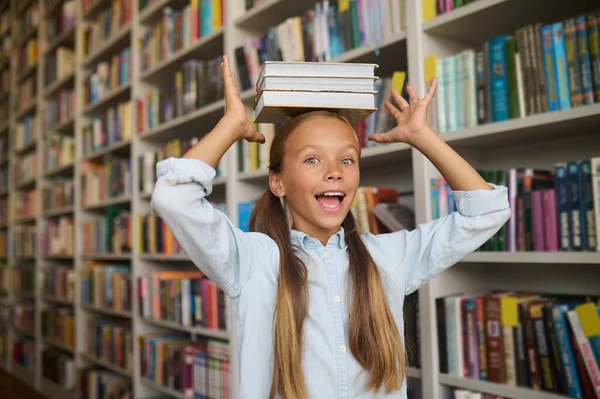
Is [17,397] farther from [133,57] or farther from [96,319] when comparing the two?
[133,57]

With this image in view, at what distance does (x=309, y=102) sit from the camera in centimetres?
104

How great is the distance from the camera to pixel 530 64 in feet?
4.46

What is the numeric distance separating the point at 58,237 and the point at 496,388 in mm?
3469

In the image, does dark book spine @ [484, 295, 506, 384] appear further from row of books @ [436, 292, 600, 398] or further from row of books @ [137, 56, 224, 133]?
row of books @ [137, 56, 224, 133]

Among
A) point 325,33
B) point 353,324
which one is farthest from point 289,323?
point 325,33

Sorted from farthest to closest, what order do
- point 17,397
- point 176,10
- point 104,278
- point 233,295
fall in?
point 17,397 → point 104,278 → point 176,10 → point 233,295

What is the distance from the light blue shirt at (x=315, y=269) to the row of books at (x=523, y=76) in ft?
1.48

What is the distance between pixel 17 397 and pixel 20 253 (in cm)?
131

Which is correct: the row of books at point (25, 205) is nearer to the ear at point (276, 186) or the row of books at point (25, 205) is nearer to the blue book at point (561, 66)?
the ear at point (276, 186)

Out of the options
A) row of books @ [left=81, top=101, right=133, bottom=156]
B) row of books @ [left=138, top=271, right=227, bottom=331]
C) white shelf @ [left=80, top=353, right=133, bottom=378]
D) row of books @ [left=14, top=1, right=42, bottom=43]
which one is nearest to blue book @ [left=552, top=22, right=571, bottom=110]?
row of books @ [left=138, top=271, right=227, bottom=331]

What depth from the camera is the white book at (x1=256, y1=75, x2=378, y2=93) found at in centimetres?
102

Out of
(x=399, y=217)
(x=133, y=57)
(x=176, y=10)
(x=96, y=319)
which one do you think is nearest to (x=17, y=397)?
(x=96, y=319)

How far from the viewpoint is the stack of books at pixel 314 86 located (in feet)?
3.34

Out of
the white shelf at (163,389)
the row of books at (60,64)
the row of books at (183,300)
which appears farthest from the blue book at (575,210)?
the row of books at (60,64)
